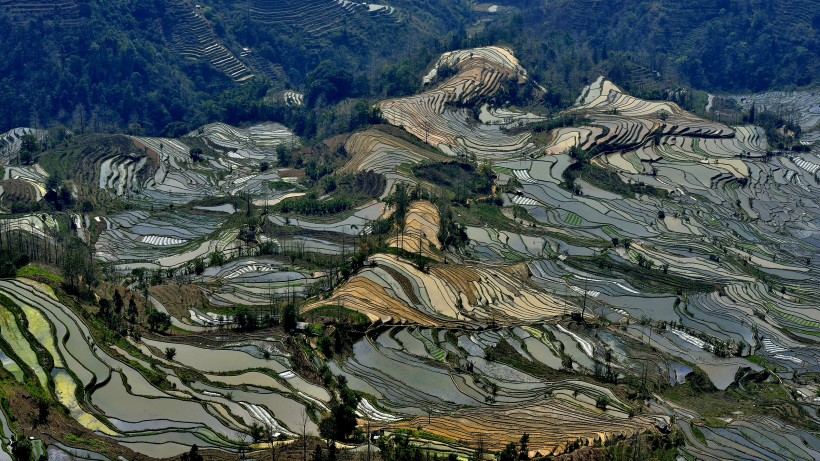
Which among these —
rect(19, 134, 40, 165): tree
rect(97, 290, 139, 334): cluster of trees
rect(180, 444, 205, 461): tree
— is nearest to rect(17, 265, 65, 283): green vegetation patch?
rect(97, 290, 139, 334): cluster of trees

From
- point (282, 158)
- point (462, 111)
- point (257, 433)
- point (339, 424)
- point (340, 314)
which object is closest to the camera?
point (257, 433)

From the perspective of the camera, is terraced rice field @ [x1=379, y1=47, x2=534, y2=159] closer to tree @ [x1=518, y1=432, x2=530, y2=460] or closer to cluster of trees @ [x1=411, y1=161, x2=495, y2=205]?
cluster of trees @ [x1=411, y1=161, x2=495, y2=205]

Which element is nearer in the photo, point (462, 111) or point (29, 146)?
point (29, 146)

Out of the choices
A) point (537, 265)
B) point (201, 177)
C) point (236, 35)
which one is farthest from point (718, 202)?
point (236, 35)

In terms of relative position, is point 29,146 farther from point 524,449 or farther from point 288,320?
point 524,449

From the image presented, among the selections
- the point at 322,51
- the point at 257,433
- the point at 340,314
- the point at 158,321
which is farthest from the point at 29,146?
the point at 257,433

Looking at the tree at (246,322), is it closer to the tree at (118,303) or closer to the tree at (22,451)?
the tree at (118,303)

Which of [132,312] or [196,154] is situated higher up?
[132,312]

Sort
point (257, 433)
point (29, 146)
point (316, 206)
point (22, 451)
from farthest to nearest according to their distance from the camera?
1. point (29, 146)
2. point (316, 206)
3. point (257, 433)
4. point (22, 451)

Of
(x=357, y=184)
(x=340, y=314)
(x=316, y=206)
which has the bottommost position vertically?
(x=357, y=184)

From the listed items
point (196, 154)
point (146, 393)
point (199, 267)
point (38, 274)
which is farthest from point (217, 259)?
point (196, 154)

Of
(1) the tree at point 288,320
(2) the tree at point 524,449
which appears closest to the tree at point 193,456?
(2) the tree at point 524,449

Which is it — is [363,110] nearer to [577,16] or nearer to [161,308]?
[161,308]
